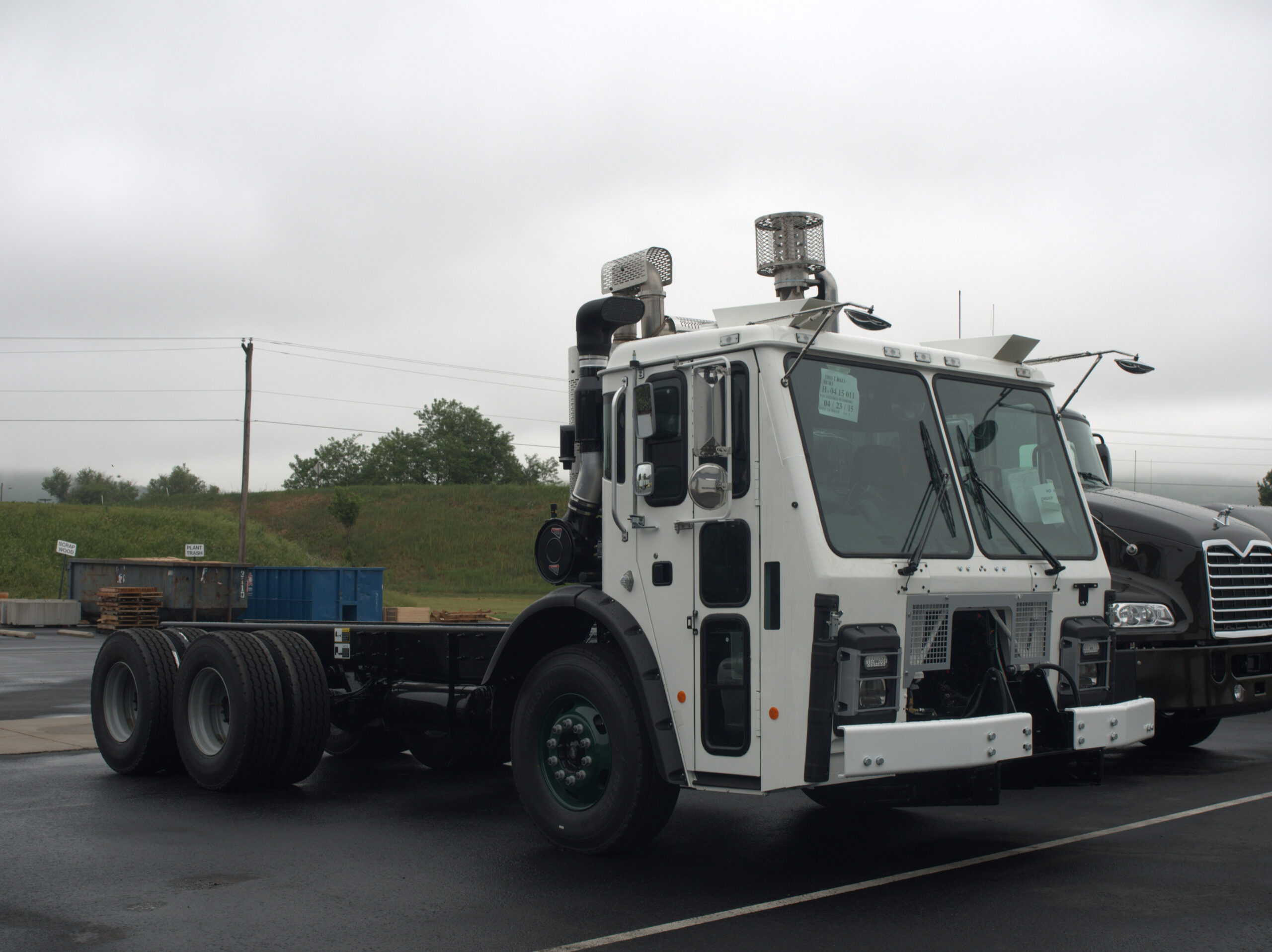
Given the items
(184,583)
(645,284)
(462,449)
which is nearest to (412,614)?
(184,583)

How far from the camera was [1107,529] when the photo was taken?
987 centimetres

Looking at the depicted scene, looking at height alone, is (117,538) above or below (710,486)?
above

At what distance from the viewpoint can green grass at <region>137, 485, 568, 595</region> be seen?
63.0 meters

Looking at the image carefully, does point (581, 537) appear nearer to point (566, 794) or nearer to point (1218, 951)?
point (566, 794)

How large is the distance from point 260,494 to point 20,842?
80.4 metres

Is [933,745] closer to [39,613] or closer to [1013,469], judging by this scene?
[1013,469]

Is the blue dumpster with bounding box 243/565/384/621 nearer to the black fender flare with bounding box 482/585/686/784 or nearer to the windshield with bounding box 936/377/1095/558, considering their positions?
the black fender flare with bounding box 482/585/686/784

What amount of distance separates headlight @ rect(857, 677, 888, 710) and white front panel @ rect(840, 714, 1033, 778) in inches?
4.5

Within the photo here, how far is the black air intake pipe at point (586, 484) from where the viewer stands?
23.1 feet

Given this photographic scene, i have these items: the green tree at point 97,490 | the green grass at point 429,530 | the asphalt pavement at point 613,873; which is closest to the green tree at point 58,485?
the green tree at point 97,490

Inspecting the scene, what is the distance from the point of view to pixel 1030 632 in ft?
21.1

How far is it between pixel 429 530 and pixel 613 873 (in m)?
66.5

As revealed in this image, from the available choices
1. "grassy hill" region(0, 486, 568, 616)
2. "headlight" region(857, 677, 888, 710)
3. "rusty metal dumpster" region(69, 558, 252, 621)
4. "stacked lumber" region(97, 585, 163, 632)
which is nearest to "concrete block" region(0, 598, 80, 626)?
Answer: "rusty metal dumpster" region(69, 558, 252, 621)

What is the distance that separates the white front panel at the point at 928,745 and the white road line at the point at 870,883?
0.80m
